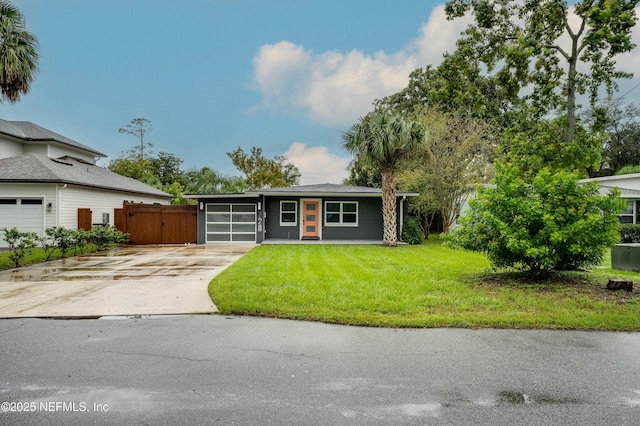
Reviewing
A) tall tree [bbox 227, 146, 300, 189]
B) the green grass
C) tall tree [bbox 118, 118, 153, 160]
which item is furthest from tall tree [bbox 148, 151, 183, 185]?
the green grass

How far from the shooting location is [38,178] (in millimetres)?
14188

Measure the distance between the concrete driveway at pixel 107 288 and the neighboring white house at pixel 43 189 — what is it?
512cm

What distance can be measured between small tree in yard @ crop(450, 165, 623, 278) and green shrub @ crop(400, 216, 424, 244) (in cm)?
972

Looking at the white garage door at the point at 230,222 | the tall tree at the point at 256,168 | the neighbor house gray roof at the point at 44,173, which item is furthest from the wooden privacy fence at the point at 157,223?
the tall tree at the point at 256,168

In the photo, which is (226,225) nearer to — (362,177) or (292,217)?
(292,217)

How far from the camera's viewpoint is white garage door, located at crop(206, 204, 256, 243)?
17188 millimetres

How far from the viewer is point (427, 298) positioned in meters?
5.73

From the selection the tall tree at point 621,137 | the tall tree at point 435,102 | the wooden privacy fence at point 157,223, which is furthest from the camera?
the tall tree at point 621,137

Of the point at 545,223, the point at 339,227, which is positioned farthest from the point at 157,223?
the point at 545,223

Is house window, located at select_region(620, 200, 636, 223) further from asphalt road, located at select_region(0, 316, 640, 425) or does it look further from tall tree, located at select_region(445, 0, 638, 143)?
asphalt road, located at select_region(0, 316, 640, 425)

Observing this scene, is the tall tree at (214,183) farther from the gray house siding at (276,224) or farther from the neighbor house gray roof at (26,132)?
the gray house siding at (276,224)

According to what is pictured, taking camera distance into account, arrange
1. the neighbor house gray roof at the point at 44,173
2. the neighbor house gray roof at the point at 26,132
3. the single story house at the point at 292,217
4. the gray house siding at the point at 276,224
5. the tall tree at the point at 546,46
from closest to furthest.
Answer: the tall tree at the point at 546,46 < the neighbor house gray roof at the point at 44,173 < the single story house at the point at 292,217 < the gray house siding at the point at 276,224 < the neighbor house gray roof at the point at 26,132

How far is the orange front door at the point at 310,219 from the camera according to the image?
17.5 meters

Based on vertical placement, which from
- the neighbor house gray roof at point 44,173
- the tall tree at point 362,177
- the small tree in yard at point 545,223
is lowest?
the small tree in yard at point 545,223
